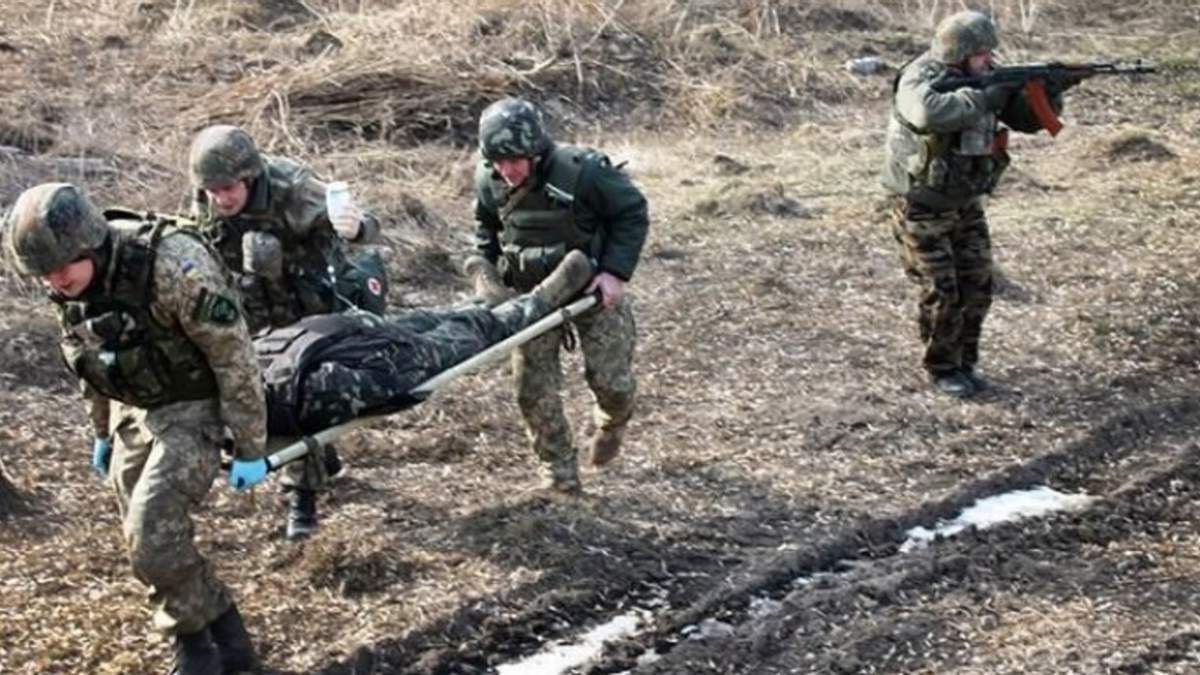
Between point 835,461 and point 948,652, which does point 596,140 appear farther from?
point 948,652

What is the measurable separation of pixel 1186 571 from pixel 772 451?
2.00 meters

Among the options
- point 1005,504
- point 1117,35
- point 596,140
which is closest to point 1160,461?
point 1005,504

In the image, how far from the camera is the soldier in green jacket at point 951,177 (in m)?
8.41

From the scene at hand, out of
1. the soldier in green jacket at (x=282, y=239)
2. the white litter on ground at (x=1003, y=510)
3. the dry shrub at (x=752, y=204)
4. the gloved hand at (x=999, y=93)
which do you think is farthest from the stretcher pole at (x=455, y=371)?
the dry shrub at (x=752, y=204)

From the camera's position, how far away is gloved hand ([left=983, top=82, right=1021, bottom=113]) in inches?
331

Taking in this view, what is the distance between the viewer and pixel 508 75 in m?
13.8

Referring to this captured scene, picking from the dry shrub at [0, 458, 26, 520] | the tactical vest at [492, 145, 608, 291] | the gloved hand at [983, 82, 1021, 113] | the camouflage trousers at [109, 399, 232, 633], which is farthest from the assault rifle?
the dry shrub at [0, 458, 26, 520]

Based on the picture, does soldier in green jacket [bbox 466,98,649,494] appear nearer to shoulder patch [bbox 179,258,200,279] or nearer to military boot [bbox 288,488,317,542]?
military boot [bbox 288,488,317,542]

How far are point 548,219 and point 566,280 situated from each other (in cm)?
28

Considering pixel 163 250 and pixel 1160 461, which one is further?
pixel 1160 461

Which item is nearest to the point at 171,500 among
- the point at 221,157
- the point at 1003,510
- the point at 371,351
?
the point at 371,351

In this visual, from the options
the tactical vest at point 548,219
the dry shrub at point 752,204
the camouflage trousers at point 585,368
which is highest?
the tactical vest at point 548,219

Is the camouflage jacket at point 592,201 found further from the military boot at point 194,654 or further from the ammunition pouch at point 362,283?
the military boot at point 194,654

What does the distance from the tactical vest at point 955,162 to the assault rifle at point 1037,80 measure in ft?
0.57
